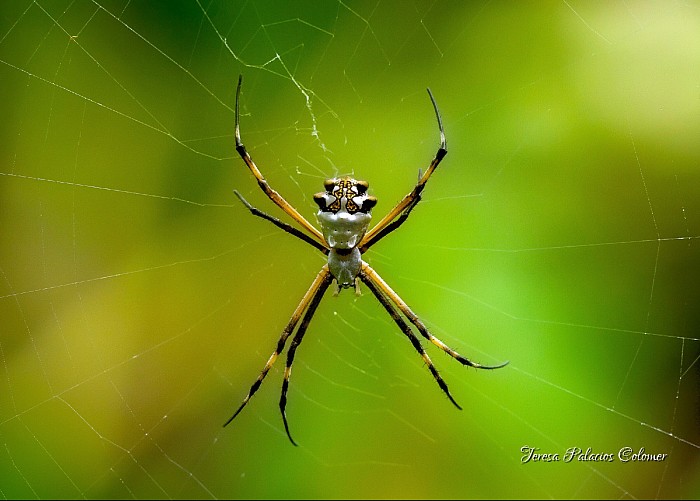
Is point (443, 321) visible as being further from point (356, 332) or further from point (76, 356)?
point (76, 356)

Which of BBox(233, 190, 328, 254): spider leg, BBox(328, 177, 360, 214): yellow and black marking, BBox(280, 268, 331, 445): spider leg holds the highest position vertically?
BBox(328, 177, 360, 214): yellow and black marking

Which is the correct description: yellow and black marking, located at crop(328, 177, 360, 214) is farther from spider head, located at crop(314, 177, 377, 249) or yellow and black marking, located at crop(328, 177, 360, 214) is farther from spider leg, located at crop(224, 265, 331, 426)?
spider leg, located at crop(224, 265, 331, 426)

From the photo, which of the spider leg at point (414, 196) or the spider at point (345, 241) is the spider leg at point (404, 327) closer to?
the spider at point (345, 241)

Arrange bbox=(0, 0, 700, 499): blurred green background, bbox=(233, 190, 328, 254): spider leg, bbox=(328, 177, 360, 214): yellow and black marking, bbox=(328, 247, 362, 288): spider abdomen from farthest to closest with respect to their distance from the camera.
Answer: bbox=(328, 247, 362, 288): spider abdomen < bbox=(0, 0, 700, 499): blurred green background < bbox=(233, 190, 328, 254): spider leg < bbox=(328, 177, 360, 214): yellow and black marking

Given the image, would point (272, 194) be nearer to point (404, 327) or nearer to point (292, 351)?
point (292, 351)

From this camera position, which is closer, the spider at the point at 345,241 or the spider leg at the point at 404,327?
the spider at the point at 345,241

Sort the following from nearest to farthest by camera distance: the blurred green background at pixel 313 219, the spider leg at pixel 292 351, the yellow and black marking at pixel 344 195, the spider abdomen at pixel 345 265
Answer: the yellow and black marking at pixel 344 195, the blurred green background at pixel 313 219, the spider abdomen at pixel 345 265, the spider leg at pixel 292 351

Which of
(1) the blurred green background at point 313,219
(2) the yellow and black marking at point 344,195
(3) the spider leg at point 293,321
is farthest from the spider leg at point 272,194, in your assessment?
(3) the spider leg at point 293,321

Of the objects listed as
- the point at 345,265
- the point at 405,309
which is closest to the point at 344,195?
the point at 345,265

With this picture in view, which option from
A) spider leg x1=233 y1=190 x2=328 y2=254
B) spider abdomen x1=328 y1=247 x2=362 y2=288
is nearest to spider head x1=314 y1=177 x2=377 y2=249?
spider leg x1=233 y1=190 x2=328 y2=254
